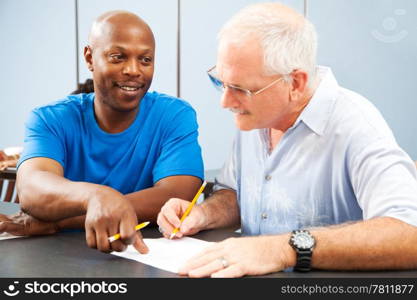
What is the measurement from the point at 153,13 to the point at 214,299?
163 inches

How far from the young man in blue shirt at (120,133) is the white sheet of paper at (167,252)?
0.69 feet

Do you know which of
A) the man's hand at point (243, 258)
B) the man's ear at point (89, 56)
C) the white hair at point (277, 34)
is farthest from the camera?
the man's ear at point (89, 56)

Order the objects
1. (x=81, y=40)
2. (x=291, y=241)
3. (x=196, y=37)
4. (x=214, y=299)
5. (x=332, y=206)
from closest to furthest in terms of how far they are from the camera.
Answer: (x=214, y=299)
(x=291, y=241)
(x=332, y=206)
(x=196, y=37)
(x=81, y=40)

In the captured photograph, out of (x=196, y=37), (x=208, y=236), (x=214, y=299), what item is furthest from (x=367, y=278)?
(x=196, y=37)

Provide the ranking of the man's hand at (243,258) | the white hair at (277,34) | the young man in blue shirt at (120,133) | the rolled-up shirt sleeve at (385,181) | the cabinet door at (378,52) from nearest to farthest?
the man's hand at (243,258)
the rolled-up shirt sleeve at (385,181)
the white hair at (277,34)
the young man in blue shirt at (120,133)
the cabinet door at (378,52)

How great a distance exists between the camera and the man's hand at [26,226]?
1.50 metres

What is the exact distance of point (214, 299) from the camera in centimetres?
103

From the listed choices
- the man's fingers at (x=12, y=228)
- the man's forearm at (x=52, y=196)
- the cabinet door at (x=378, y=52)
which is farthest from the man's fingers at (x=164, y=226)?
the cabinet door at (x=378, y=52)

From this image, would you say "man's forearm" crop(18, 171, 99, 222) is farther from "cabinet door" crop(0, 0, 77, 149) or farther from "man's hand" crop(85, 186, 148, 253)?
"cabinet door" crop(0, 0, 77, 149)

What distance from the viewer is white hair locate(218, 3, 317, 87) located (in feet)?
4.62

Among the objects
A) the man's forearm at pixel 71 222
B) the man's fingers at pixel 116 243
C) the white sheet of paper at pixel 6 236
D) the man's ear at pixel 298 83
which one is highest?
the man's ear at pixel 298 83

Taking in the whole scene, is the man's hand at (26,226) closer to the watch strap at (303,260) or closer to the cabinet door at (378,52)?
the watch strap at (303,260)

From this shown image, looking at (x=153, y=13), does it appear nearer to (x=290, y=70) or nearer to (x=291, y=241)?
(x=290, y=70)

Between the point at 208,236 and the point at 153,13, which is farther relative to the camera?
the point at 153,13
